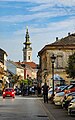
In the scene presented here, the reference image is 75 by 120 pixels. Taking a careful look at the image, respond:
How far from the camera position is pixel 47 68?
9350cm

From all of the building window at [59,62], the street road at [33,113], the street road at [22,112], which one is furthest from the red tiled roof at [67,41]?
the street road at [33,113]

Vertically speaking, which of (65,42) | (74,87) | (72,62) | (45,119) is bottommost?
(45,119)

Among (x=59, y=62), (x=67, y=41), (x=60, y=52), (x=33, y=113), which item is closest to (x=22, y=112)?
(x=33, y=113)

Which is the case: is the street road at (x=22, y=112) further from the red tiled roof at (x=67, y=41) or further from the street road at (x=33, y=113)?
the red tiled roof at (x=67, y=41)

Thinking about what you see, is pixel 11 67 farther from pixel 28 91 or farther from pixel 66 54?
pixel 28 91

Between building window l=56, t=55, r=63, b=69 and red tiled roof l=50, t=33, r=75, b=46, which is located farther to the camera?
building window l=56, t=55, r=63, b=69

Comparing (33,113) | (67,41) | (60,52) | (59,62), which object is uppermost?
(67,41)

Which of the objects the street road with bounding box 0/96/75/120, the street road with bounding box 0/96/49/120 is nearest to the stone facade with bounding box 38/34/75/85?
the street road with bounding box 0/96/49/120

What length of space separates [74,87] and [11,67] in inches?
6005

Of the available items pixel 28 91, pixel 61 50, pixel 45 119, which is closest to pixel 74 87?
pixel 45 119

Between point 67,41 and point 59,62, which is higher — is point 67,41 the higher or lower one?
the higher one

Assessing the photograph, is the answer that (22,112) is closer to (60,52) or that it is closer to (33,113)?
(33,113)

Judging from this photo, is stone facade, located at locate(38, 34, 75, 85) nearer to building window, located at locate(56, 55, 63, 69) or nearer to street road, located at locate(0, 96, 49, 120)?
building window, located at locate(56, 55, 63, 69)

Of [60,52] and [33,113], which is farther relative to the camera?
[60,52]
